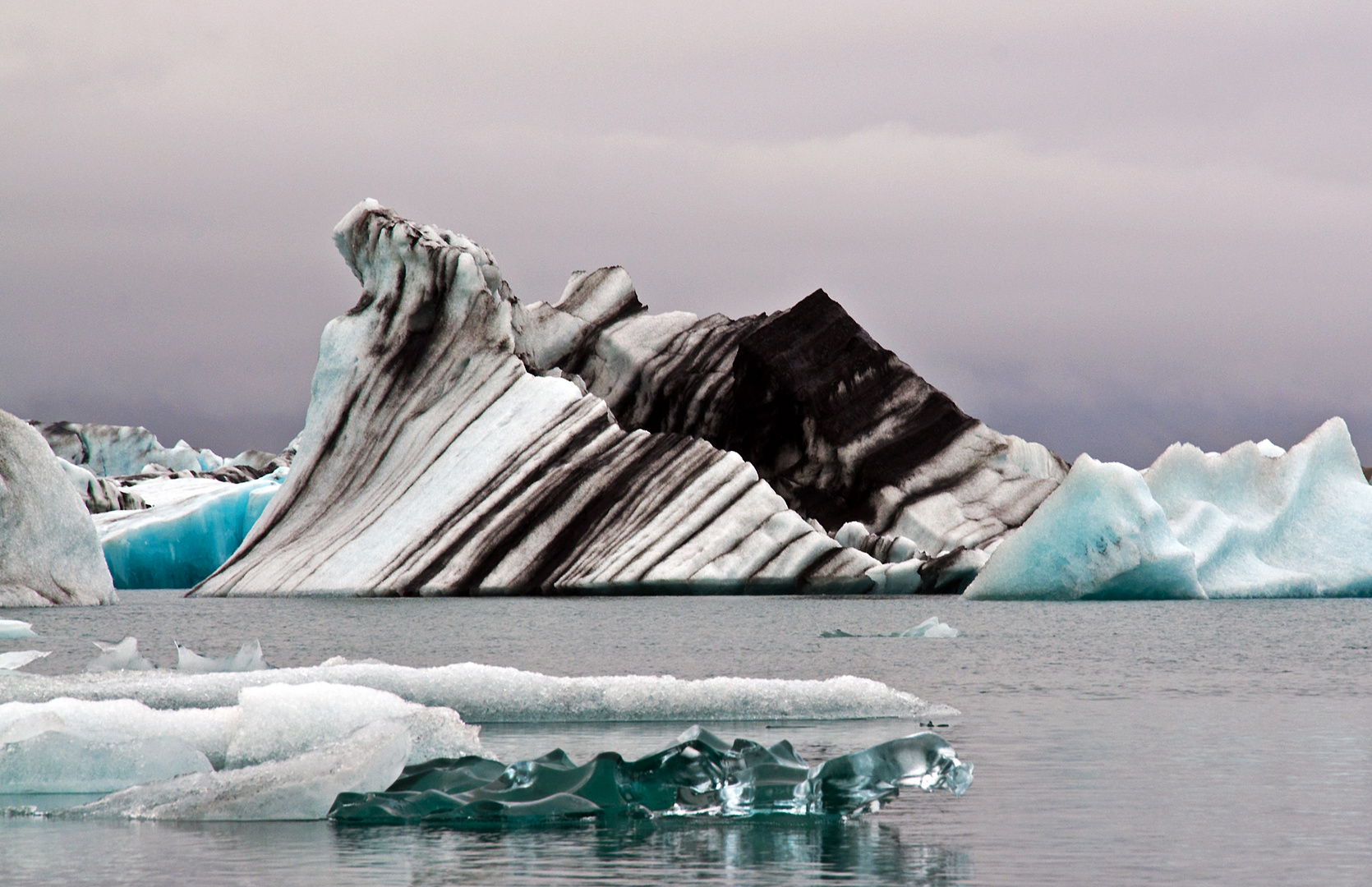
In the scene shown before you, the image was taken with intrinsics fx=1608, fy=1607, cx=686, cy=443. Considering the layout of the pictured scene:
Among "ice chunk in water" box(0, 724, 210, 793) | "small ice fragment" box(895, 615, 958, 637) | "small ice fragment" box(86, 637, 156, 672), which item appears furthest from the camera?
"small ice fragment" box(895, 615, 958, 637)

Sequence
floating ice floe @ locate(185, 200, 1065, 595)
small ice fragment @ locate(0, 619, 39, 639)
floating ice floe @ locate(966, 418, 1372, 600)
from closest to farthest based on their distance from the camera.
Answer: small ice fragment @ locate(0, 619, 39, 639), floating ice floe @ locate(966, 418, 1372, 600), floating ice floe @ locate(185, 200, 1065, 595)

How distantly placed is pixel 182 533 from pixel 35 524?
13363 mm

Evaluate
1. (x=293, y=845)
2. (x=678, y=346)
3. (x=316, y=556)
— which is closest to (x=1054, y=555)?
(x=316, y=556)

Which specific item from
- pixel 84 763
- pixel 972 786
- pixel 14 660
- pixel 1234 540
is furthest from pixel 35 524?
pixel 972 786

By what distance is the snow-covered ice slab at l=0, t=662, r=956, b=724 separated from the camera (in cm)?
905

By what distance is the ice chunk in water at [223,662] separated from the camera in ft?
35.5

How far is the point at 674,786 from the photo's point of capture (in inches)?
240

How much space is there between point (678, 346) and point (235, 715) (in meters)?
29.6

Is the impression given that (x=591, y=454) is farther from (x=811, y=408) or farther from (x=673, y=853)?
(x=673, y=853)

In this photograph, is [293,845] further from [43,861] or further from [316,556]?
[316,556]

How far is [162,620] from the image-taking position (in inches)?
853

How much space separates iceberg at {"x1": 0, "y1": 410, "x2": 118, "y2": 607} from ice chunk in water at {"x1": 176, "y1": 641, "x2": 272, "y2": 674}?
12796 mm

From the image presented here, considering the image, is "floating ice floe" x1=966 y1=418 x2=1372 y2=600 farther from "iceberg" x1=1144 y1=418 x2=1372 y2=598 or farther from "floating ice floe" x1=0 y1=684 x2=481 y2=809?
"floating ice floe" x1=0 y1=684 x2=481 y2=809

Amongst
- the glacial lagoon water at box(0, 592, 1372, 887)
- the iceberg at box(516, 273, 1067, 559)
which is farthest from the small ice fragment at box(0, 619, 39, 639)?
the iceberg at box(516, 273, 1067, 559)
